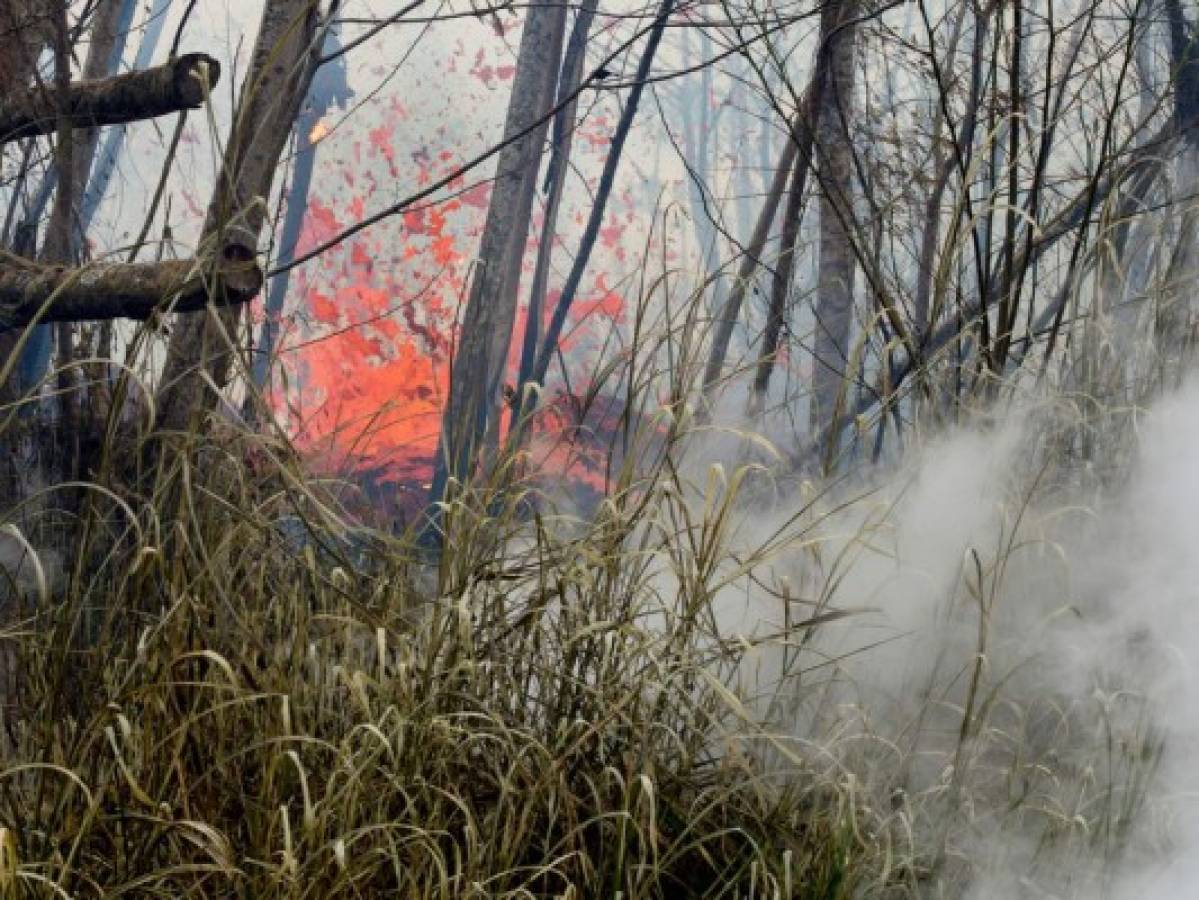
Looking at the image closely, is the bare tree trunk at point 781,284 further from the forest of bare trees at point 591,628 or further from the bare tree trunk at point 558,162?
the bare tree trunk at point 558,162

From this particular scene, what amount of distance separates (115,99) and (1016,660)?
1.88 meters

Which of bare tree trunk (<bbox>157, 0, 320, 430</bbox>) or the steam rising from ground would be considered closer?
the steam rising from ground

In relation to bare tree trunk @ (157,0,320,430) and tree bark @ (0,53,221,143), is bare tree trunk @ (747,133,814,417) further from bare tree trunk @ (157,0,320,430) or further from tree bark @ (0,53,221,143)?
tree bark @ (0,53,221,143)

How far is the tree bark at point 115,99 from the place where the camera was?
309cm

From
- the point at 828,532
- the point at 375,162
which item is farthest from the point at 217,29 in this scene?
the point at 828,532

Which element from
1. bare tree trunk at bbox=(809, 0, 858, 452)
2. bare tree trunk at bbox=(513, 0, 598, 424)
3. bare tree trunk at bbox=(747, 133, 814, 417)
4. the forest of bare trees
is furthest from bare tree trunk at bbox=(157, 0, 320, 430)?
bare tree trunk at bbox=(513, 0, 598, 424)

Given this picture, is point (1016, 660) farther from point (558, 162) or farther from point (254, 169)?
point (558, 162)

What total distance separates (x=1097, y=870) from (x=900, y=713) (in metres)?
0.34

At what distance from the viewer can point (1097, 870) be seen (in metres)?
2.21

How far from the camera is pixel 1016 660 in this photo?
2479 millimetres

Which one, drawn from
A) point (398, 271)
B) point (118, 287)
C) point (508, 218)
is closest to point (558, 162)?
point (508, 218)

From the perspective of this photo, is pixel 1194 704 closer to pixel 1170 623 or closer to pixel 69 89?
pixel 1170 623

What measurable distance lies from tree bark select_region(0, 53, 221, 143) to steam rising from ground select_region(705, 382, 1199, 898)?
1.22m

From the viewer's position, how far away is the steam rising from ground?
2.23m
